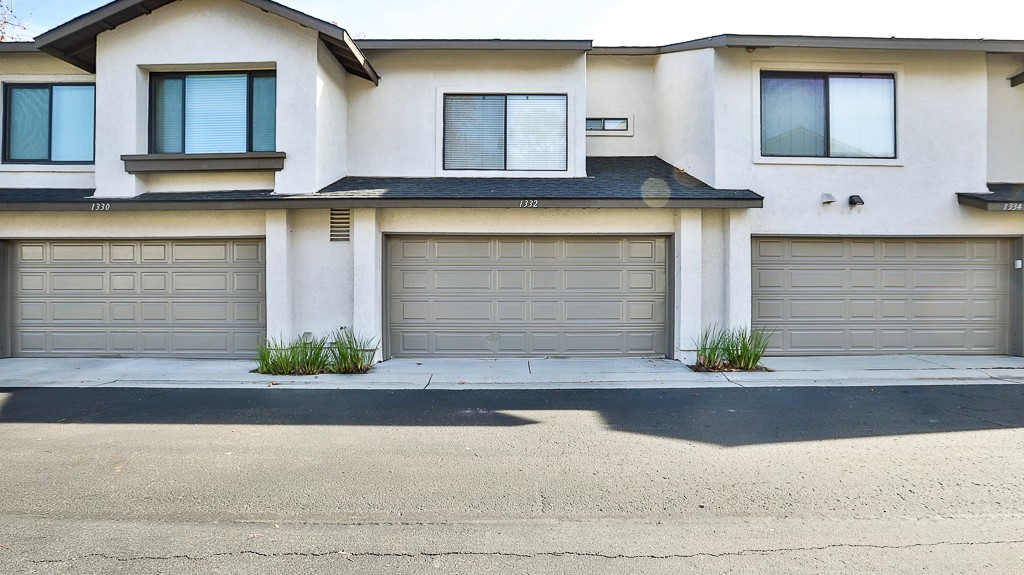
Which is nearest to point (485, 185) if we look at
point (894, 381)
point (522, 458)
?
point (522, 458)

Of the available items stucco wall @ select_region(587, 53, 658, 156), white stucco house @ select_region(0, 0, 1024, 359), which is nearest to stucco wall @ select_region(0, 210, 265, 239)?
white stucco house @ select_region(0, 0, 1024, 359)

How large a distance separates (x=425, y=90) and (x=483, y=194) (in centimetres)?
287

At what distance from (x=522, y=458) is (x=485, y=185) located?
663cm

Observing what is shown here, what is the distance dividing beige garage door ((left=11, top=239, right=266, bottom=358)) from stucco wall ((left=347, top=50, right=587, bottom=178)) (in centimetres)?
293

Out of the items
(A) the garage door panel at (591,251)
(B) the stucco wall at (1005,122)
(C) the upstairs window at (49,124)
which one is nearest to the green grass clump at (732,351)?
(A) the garage door panel at (591,251)

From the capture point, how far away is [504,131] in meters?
12.0

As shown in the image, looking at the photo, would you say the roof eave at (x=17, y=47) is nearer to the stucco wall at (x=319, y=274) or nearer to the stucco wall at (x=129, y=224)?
the stucco wall at (x=129, y=224)

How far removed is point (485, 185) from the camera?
11.3 m

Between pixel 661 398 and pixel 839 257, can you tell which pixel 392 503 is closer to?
pixel 661 398

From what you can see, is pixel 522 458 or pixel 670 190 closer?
pixel 522 458

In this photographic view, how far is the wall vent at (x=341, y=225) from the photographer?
1092 centimetres

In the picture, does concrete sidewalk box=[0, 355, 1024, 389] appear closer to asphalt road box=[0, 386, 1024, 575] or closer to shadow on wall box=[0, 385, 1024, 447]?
shadow on wall box=[0, 385, 1024, 447]

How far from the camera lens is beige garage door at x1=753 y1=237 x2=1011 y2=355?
11.4 metres

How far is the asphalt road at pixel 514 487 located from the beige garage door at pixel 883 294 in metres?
3.62
